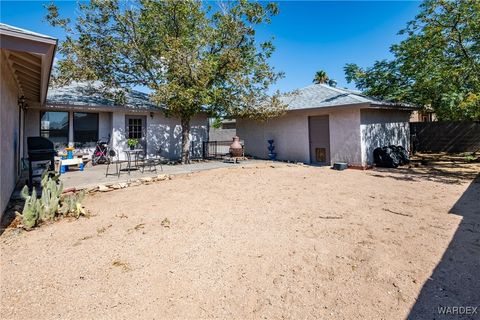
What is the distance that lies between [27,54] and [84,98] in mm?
8830

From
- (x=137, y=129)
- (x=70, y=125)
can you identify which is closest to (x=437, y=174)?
(x=137, y=129)

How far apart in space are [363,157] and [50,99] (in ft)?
43.4

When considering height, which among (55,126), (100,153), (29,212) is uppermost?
(55,126)

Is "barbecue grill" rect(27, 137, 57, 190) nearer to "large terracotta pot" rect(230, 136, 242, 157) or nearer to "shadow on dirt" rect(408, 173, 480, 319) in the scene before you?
"large terracotta pot" rect(230, 136, 242, 157)

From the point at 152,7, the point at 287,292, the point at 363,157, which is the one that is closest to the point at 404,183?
the point at 363,157

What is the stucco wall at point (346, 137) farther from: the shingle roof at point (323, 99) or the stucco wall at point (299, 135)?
the shingle roof at point (323, 99)

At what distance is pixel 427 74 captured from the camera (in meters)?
11.3

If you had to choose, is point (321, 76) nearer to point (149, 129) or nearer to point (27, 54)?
point (149, 129)

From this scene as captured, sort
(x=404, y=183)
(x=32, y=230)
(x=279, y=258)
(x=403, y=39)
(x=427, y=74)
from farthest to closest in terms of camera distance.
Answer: (x=403, y=39) < (x=427, y=74) < (x=404, y=183) < (x=32, y=230) < (x=279, y=258)

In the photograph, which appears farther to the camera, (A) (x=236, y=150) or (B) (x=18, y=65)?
(A) (x=236, y=150)

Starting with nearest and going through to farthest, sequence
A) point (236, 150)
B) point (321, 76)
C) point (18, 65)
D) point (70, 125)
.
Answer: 1. point (18, 65)
2. point (70, 125)
3. point (236, 150)
4. point (321, 76)

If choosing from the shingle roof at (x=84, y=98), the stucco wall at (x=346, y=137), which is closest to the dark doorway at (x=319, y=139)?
the stucco wall at (x=346, y=137)

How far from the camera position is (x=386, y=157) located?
11.1 meters

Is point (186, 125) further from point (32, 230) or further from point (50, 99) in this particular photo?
point (32, 230)
